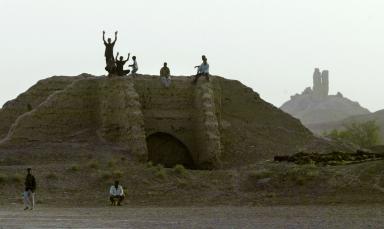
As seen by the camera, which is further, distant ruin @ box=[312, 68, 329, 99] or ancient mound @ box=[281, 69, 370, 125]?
distant ruin @ box=[312, 68, 329, 99]

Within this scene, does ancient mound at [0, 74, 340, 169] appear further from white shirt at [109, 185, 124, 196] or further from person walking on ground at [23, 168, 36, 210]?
person walking on ground at [23, 168, 36, 210]

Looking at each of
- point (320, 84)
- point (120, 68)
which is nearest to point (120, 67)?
point (120, 68)

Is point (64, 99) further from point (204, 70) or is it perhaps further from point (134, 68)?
point (204, 70)

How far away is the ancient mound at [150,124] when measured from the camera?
28.7 m

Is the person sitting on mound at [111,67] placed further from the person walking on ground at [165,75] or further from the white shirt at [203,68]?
the white shirt at [203,68]

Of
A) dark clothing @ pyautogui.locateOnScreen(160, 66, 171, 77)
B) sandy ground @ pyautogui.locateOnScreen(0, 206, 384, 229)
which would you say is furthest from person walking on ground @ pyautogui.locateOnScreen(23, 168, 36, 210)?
dark clothing @ pyautogui.locateOnScreen(160, 66, 171, 77)

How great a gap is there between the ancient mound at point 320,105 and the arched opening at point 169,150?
90653 mm

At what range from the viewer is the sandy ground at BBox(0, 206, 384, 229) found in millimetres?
14953

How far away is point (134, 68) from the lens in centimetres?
3256

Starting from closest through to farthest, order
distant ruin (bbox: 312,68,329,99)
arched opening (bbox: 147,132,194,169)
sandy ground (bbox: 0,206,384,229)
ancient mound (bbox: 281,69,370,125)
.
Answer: sandy ground (bbox: 0,206,384,229) < arched opening (bbox: 147,132,194,169) < ancient mound (bbox: 281,69,370,125) < distant ruin (bbox: 312,68,329,99)

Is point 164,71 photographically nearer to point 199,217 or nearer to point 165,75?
point 165,75

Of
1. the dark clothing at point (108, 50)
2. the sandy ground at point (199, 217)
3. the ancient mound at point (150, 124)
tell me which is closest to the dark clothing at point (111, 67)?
the dark clothing at point (108, 50)

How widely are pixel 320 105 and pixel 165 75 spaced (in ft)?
338

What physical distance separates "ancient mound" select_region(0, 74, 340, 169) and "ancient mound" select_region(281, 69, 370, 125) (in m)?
88.3
